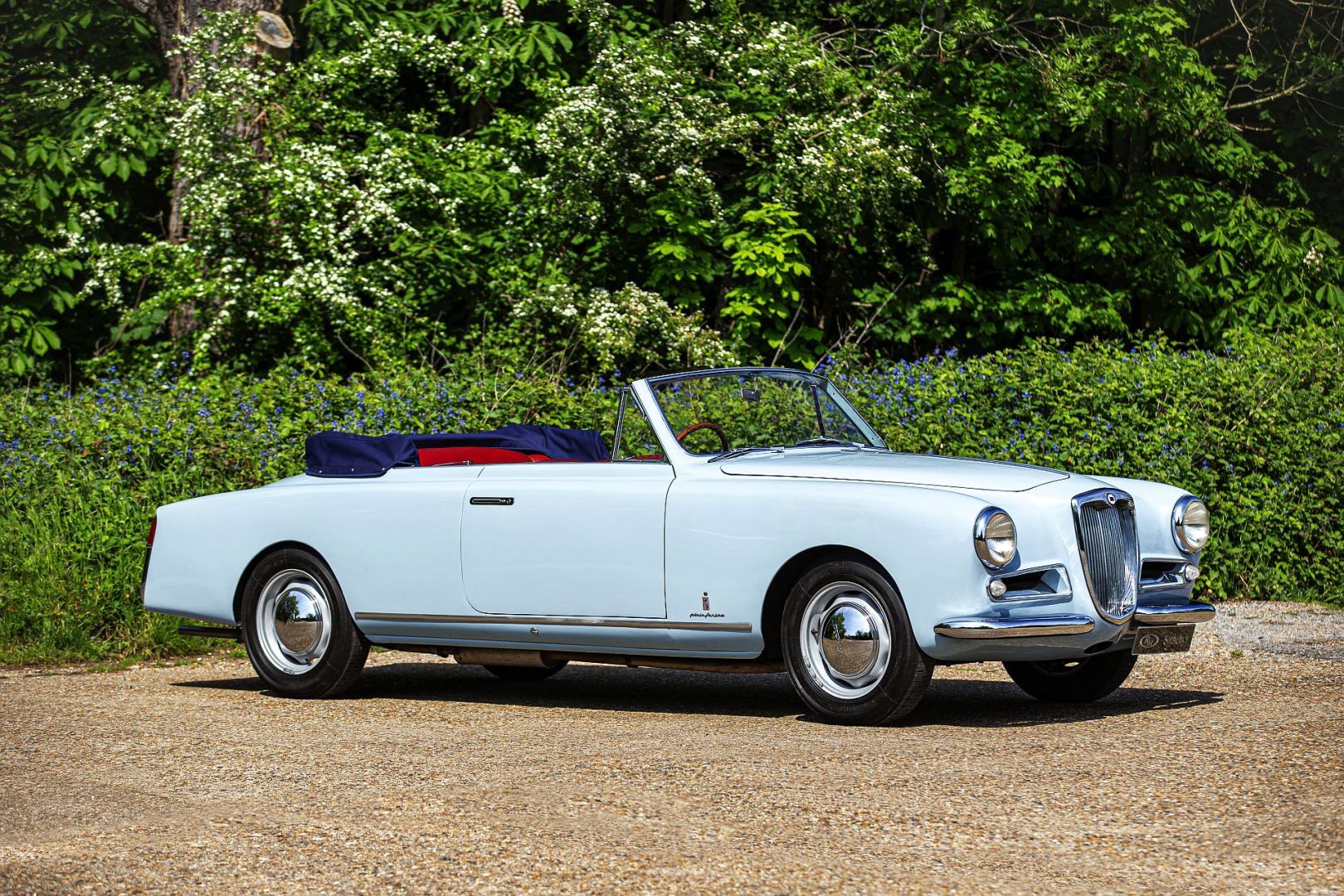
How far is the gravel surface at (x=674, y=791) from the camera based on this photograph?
4188 mm

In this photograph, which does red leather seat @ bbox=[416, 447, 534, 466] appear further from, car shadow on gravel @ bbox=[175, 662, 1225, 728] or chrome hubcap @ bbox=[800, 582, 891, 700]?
chrome hubcap @ bbox=[800, 582, 891, 700]

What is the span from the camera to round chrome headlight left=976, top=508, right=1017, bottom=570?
6.16 m

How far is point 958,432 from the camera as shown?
37.1ft

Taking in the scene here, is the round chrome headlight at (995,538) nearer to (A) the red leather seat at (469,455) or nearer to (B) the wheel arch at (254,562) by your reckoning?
(A) the red leather seat at (469,455)

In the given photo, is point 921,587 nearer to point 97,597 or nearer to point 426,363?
point 97,597

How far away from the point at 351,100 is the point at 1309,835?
1355 centimetres

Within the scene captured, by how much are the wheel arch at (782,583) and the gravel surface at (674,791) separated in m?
0.36

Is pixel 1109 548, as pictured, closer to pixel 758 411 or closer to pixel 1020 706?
pixel 1020 706

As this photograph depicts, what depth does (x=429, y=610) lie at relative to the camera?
7582 millimetres

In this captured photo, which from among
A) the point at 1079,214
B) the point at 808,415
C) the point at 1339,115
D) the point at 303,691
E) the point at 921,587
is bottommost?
the point at 303,691

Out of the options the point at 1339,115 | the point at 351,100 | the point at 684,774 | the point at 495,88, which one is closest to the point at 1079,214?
the point at 1339,115

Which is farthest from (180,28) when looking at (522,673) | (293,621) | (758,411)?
(758,411)

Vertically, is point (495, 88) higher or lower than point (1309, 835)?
higher

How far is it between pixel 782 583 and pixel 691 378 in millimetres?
1338
